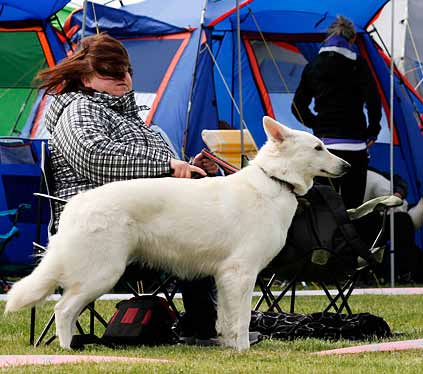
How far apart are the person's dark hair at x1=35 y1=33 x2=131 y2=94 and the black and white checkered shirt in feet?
0.29

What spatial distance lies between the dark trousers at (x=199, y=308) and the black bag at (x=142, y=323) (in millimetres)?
177

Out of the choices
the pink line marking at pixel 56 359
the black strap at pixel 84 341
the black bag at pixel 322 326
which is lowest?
the pink line marking at pixel 56 359

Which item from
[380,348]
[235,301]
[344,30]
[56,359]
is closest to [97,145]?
[235,301]

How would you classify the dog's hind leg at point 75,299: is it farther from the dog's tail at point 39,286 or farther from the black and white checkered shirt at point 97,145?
the black and white checkered shirt at point 97,145

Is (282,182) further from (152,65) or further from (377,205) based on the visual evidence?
(152,65)

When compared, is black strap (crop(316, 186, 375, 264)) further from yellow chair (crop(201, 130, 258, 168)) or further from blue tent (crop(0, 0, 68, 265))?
blue tent (crop(0, 0, 68, 265))

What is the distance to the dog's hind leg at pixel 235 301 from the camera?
4148 mm

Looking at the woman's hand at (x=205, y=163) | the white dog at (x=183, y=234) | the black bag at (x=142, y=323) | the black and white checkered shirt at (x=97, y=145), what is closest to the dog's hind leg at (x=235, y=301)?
the white dog at (x=183, y=234)

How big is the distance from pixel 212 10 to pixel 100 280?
5096 millimetres

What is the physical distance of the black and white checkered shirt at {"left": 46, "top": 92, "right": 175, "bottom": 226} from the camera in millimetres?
4328

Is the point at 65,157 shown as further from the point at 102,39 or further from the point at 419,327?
the point at 419,327

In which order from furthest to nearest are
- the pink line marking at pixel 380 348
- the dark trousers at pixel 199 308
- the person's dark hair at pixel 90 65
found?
the dark trousers at pixel 199 308
the person's dark hair at pixel 90 65
the pink line marking at pixel 380 348

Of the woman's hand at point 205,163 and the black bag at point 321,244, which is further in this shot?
the black bag at point 321,244

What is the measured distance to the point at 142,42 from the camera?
8.80 meters
